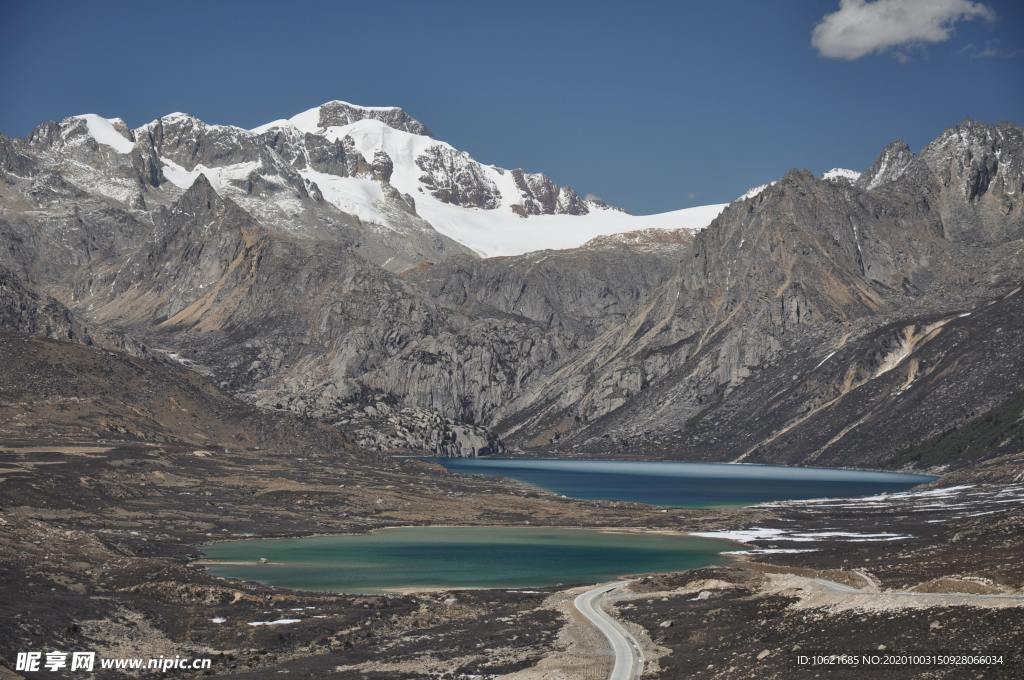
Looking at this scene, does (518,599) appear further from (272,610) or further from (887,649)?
(887,649)

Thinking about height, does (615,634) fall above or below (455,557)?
above

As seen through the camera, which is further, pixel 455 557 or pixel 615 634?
pixel 455 557

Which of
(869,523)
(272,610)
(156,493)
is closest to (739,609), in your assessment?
(272,610)

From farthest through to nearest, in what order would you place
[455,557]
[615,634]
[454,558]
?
[455,557] → [454,558] → [615,634]

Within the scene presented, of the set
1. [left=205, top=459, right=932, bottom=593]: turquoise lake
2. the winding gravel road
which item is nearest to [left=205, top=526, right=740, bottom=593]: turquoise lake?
[left=205, top=459, right=932, bottom=593]: turquoise lake

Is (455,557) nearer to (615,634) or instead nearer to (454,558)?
(454,558)

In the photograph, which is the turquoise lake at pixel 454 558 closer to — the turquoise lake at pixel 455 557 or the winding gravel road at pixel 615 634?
the turquoise lake at pixel 455 557

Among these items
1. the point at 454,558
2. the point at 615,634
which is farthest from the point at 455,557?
the point at 615,634
